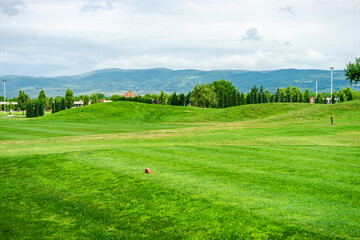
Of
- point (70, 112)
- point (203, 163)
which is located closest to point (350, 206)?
point (203, 163)

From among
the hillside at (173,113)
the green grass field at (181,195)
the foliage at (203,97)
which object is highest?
the foliage at (203,97)

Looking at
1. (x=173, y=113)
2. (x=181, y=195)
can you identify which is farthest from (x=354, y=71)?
(x=181, y=195)

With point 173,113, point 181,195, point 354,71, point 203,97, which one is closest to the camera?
point 181,195

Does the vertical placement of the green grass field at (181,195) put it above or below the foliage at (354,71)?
below

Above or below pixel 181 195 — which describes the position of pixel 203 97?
above

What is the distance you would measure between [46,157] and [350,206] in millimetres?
16259

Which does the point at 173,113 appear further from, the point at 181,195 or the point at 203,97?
the point at 181,195

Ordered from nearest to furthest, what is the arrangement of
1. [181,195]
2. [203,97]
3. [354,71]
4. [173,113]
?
[181,195]
[354,71]
[173,113]
[203,97]

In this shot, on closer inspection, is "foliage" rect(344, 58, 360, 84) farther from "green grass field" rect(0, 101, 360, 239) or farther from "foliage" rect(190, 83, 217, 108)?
"foliage" rect(190, 83, 217, 108)

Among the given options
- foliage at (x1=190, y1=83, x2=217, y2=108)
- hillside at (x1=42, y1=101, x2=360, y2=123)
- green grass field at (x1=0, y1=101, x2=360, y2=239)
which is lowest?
green grass field at (x1=0, y1=101, x2=360, y2=239)

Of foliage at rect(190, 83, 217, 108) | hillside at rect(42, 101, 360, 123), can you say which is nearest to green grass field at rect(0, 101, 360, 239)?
hillside at rect(42, 101, 360, 123)

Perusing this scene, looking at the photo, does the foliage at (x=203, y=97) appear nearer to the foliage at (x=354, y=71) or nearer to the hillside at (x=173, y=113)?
the hillside at (x=173, y=113)

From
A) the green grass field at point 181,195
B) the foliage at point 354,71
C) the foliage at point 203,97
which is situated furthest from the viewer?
the foliage at point 203,97

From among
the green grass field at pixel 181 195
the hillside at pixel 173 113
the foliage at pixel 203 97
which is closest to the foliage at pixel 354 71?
the hillside at pixel 173 113
